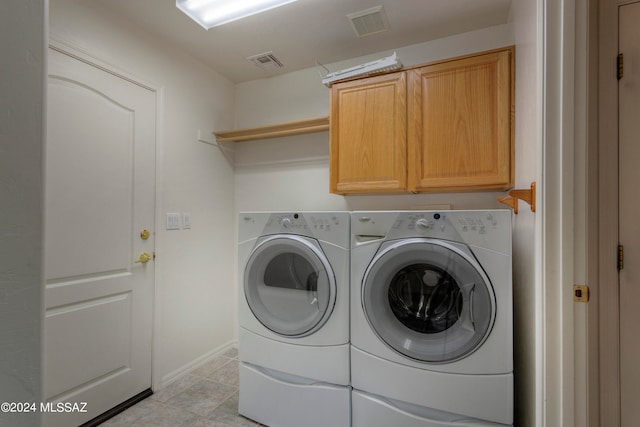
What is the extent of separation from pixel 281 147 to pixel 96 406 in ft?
6.97

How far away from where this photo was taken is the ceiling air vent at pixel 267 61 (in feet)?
7.70

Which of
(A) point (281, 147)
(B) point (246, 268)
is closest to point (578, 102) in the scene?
(B) point (246, 268)

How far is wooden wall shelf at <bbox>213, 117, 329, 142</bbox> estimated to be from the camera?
2311 mm

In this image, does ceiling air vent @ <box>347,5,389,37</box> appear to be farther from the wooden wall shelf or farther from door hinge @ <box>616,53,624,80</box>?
door hinge @ <box>616,53,624,80</box>

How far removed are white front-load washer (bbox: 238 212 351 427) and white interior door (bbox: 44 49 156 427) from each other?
2.42ft

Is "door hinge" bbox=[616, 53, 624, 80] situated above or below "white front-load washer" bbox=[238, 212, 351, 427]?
above

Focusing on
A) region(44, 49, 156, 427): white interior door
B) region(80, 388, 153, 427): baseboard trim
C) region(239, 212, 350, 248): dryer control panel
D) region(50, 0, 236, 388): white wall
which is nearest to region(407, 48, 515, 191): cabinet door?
region(239, 212, 350, 248): dryer control panel

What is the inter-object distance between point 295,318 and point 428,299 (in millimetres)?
704

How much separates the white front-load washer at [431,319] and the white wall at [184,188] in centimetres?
140

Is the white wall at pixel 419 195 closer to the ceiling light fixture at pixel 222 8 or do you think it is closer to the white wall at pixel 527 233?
the white wall at pixel 527 233

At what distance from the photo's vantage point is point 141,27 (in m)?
2.00

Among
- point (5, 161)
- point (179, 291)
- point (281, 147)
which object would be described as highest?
point (281, 147)

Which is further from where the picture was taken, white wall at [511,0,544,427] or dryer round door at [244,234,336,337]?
dryer round door at [244,234,336,337]

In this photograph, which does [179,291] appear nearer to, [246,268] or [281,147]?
[246,268]
